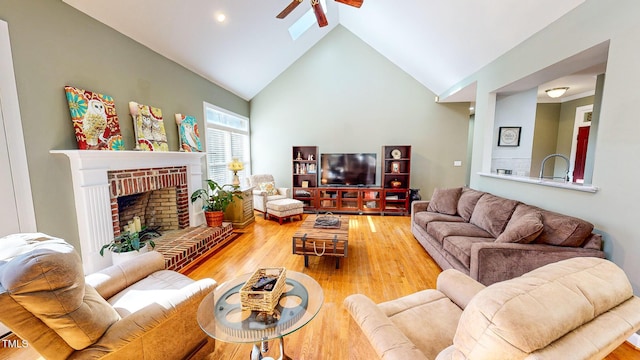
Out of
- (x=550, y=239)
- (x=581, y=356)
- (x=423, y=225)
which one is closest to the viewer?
(x=581, y=356)

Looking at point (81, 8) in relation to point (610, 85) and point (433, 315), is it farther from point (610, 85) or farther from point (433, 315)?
point (610, 85)

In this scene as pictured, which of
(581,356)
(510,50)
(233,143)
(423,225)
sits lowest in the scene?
(423,225)

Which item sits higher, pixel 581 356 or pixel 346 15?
pixel 346 15

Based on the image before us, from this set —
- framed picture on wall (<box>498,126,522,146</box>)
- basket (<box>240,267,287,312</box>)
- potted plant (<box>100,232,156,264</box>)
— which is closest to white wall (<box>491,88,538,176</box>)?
framed picture on wall (<box>498,126,522,146</box>)

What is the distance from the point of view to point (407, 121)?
5523 mm

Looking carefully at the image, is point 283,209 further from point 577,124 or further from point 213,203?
point 577,124

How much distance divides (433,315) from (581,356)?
31.2 inches

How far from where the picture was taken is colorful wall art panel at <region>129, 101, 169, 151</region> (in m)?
2.82

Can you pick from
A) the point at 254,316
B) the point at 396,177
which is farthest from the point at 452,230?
the point at 396,177

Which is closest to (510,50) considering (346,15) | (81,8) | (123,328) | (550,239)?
(550,239)

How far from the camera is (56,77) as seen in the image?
2098 millimetres

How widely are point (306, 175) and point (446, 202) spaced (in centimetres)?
308

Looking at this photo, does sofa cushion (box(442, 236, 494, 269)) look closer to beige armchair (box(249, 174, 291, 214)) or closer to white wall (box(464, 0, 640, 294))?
white wall (box(464, 0, 640, 294))

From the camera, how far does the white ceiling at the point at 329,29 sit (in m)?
2.54
